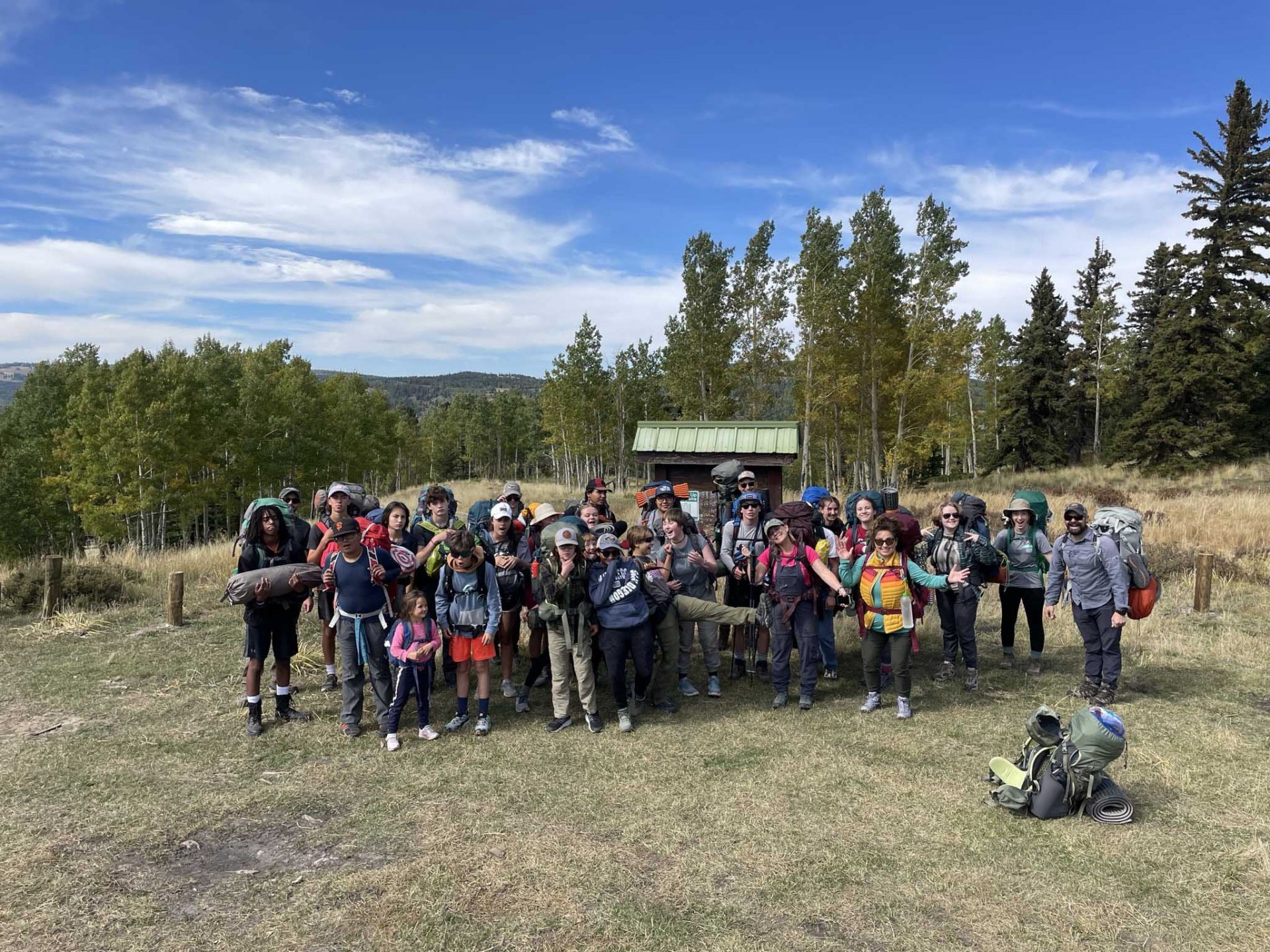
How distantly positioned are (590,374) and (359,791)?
A: 33914 millimetres

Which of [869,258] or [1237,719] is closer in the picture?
[1237,719]

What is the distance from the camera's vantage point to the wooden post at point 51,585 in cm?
996

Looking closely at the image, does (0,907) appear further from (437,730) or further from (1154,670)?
(1154,670)

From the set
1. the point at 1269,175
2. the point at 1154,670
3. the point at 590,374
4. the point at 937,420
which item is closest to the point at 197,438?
the point at 590,374

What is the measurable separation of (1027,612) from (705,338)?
22.1 meters

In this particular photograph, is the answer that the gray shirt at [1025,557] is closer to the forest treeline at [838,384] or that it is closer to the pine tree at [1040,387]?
the forest treeline at [838,384]

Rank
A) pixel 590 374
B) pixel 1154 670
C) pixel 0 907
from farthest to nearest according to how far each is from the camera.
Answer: pixel 590 374
pixel 1154 670
pixel 0 907

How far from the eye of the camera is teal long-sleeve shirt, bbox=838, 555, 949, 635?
6.03 metres

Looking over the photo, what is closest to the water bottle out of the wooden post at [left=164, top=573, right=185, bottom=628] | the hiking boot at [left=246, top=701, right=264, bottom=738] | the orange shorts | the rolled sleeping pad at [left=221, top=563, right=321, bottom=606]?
the orange shorts

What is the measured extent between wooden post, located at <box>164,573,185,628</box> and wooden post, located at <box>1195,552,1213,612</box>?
46.6 feet

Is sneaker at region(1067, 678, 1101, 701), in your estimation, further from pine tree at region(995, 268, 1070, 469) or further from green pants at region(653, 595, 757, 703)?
pine tree at region(995, 268, 1070, 469)

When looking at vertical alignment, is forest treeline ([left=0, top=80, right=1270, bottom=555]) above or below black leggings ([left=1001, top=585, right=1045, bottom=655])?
above

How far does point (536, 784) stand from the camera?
5.05 metres

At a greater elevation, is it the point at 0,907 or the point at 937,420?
the point at 937,420
